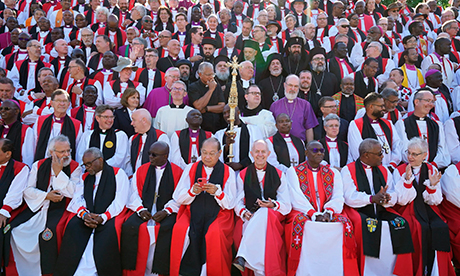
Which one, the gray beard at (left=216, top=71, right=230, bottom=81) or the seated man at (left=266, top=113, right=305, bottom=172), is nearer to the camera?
the seated man at (left=266, top=113, right=305, bottom=172)

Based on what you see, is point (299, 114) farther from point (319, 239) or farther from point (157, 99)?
point (319, 239)

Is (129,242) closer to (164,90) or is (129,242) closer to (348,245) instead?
(348,245)

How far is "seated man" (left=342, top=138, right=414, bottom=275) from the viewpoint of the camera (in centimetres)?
506

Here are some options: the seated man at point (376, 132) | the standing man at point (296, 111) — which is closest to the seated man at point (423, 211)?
the seated man at point (376, 132)

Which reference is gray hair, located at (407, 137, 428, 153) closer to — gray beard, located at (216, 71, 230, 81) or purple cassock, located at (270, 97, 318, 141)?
purple cassock, located at (270, 97, 318, 141)

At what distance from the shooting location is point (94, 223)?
5.14 m

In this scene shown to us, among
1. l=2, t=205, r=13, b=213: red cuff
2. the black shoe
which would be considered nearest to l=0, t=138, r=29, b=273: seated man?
l=2, t=205, r=13, b=213: red cuff

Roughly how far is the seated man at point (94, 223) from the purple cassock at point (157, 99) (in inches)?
85.5

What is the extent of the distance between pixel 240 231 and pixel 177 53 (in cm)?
532

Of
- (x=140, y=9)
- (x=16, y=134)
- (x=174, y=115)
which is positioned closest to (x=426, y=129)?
(x=174, y=115)

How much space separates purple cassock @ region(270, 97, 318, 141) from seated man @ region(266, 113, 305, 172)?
529 millimetres

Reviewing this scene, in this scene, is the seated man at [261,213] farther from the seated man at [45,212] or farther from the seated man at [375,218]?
the seated man at [45,212]

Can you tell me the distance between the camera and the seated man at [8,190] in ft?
16.9

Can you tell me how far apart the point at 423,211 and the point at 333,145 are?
5.35 ft
